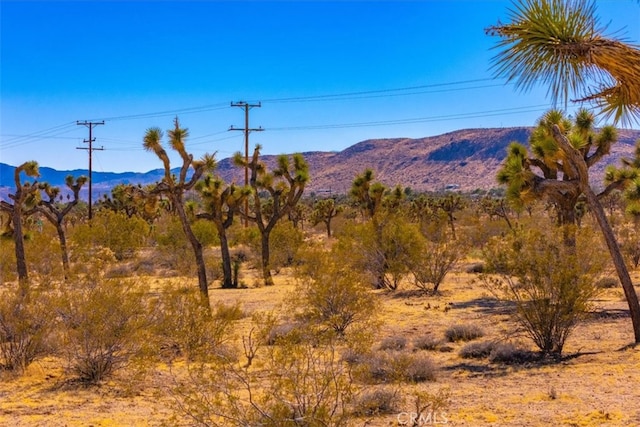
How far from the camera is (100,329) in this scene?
9328 mm

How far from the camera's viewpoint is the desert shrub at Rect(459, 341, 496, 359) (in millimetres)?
10711

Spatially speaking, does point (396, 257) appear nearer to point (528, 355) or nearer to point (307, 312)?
point (307, 312)

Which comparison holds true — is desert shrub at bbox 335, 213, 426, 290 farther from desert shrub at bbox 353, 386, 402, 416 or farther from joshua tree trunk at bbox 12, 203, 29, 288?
desert shrub at bbox 353, 386, 402, 416

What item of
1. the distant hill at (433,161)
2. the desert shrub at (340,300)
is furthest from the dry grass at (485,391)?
the distant hill at (433,161)

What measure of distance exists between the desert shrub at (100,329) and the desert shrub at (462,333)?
5740 millimetres

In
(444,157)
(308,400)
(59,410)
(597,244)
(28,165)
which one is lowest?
(59,410)

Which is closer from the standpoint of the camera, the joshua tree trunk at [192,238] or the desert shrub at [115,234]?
the joshua tree trunk at [192,238]

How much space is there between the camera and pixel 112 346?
9.57m

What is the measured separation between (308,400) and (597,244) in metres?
10.3

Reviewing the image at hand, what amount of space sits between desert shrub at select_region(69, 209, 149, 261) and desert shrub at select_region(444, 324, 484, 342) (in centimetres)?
1967

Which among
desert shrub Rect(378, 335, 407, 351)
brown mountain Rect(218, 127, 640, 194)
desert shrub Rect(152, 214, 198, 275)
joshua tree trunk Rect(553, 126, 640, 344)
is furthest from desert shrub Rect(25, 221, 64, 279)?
brown mountain Rect(218, 127, 640, 194)

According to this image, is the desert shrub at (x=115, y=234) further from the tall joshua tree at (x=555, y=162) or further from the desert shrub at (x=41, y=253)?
the tall joshua tree at (x=555, y=162)

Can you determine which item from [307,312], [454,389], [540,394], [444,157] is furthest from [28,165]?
[444,157]

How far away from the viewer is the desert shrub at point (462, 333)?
12.3 m
